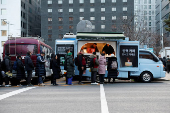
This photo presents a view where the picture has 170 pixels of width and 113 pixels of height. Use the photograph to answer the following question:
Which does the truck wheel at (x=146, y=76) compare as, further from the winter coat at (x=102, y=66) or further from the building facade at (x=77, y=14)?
the building facade at (x=77, y=14)

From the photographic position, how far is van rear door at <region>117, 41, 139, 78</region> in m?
16.6

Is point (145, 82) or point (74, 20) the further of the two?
point (74, 20)

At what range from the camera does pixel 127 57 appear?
1664cm

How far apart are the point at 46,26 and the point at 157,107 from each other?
265 ft

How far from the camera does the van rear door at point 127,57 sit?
16.6 meters

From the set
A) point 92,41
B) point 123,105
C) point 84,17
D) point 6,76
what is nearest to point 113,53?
point 92,41

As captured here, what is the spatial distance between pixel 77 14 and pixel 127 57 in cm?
7077

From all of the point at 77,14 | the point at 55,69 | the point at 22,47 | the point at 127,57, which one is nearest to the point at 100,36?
the point at 127,57

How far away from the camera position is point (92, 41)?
16.9 meters

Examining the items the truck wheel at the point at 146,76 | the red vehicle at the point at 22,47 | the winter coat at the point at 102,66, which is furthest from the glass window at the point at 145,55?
the red vehicle at the point at 22,47

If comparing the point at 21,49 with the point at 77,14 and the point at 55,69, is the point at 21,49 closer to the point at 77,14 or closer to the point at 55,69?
the point at 55,69

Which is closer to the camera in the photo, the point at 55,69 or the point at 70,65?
the point at 55,69

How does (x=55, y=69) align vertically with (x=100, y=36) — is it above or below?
below

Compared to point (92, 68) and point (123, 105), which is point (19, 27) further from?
point (123, 105)
